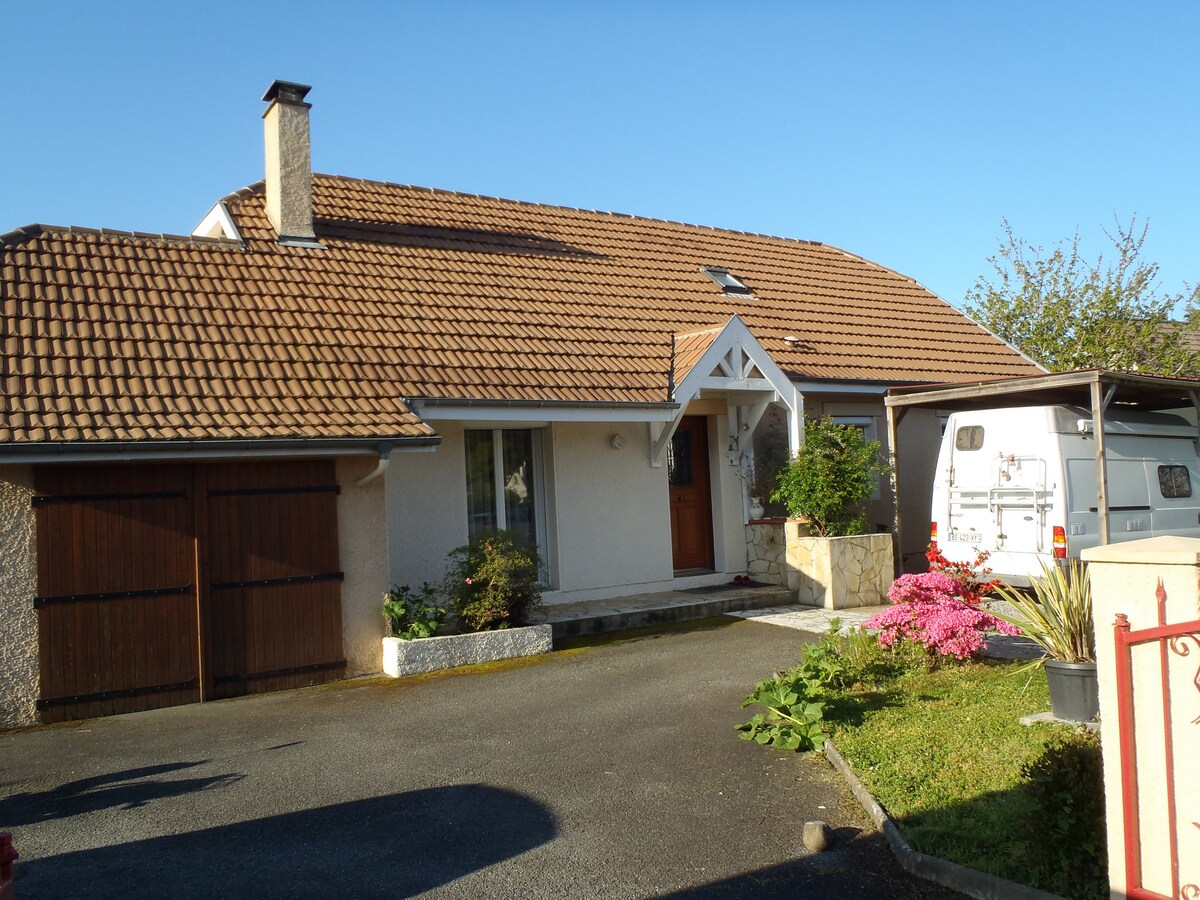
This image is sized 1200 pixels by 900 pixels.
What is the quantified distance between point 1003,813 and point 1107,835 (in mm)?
1256

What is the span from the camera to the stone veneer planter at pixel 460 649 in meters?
9.94

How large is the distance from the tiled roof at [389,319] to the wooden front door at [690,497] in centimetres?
149

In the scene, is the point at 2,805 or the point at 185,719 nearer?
the point at 2,805

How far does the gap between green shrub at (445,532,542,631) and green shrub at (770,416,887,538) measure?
4.10m

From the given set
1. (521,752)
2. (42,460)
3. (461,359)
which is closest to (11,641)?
(42,460)

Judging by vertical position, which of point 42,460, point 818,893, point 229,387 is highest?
point 229,387

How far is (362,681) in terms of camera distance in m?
9.81

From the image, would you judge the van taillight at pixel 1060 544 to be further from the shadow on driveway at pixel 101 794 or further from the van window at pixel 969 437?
the shadow on driveway at pixel 101 794

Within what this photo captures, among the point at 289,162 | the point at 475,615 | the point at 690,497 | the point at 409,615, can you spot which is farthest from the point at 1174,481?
the point at 289,162

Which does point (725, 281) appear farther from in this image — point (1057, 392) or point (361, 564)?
point (361, 564)

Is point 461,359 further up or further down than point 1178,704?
further up

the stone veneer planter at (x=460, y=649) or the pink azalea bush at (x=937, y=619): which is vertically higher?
the pink azalea bush at (x=937, y=619)

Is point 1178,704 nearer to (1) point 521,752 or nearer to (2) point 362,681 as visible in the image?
(1) point 521,752

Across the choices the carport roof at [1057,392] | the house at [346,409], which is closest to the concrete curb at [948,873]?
the house at [346,409]
